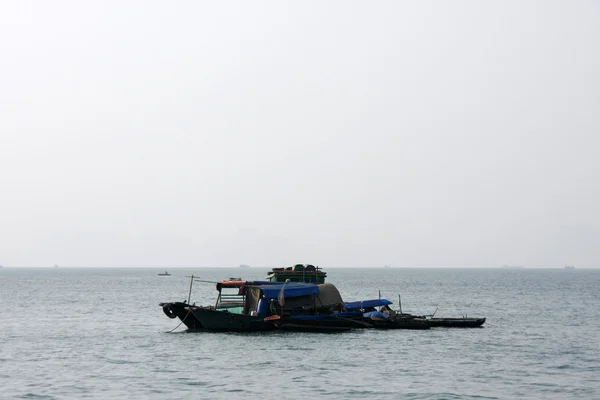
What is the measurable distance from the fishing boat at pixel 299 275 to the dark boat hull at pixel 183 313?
1079 centimetres

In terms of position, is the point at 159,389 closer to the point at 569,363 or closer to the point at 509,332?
the point at 569,363

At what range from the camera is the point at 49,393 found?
3394cm

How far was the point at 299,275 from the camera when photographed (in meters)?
63.2

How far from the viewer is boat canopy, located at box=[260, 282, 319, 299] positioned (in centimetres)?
5500

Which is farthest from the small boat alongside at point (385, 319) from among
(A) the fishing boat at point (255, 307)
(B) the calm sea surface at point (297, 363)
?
(A) the fishing boat at point (255, 307)

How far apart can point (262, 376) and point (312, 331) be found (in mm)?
17593

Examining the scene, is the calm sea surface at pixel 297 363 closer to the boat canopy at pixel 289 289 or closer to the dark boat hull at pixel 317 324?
the dark boat hull at pixel 317 324

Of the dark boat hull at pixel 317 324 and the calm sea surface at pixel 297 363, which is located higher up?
the dark boat hull at pixel 317 324

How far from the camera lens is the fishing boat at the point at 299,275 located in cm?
6322

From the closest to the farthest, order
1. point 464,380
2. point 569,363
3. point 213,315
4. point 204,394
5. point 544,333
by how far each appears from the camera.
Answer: point 204,394 < point 464,380 < point 569,363 < point 213,315 < point 544,333

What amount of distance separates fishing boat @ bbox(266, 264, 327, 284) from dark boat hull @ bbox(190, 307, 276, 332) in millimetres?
9138

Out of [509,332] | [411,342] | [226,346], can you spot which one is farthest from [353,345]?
[509,332]

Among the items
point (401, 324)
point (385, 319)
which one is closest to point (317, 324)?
point (385, 319)

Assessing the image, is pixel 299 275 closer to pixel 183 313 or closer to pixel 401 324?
pixel 401 324
